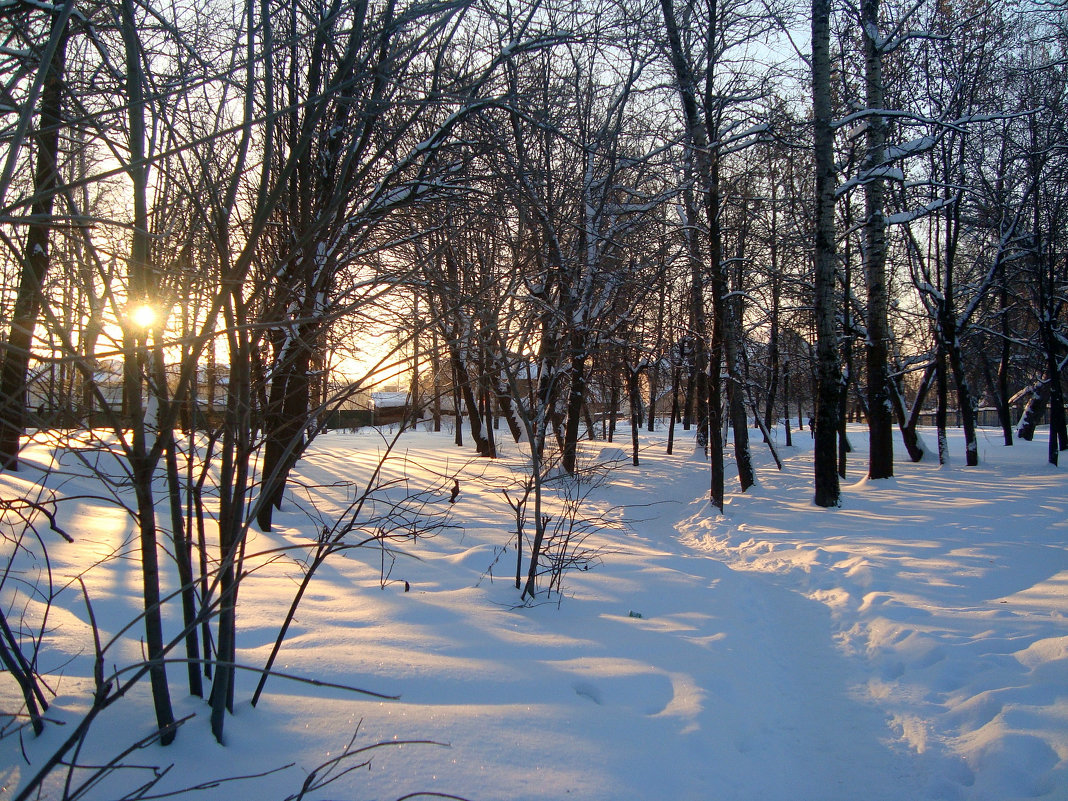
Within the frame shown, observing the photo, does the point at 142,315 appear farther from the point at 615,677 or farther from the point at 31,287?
the point at 615,677

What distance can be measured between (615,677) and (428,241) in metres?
4.55

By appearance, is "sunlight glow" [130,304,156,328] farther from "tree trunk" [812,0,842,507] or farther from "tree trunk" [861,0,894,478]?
"tree trunk" [861,0,894,478]

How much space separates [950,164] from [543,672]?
15450 millimetres

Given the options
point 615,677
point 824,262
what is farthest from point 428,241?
point 824,262

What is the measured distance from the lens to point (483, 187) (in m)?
6.73

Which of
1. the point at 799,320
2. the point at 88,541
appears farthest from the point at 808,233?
the point at 88,541

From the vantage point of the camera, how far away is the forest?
1.94 m

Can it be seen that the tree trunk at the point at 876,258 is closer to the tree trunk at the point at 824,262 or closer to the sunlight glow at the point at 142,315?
the tree trunk at the point at 824,262

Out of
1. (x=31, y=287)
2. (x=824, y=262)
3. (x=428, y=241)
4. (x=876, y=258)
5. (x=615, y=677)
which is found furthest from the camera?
(x=876, y=258)

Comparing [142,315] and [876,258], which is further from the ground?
[876,258]

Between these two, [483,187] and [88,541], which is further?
[483,187]

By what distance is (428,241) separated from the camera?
21.0ft

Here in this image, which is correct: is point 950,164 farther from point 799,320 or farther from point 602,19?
point 602,19

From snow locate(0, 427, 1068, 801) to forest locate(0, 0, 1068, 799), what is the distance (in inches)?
8.4
